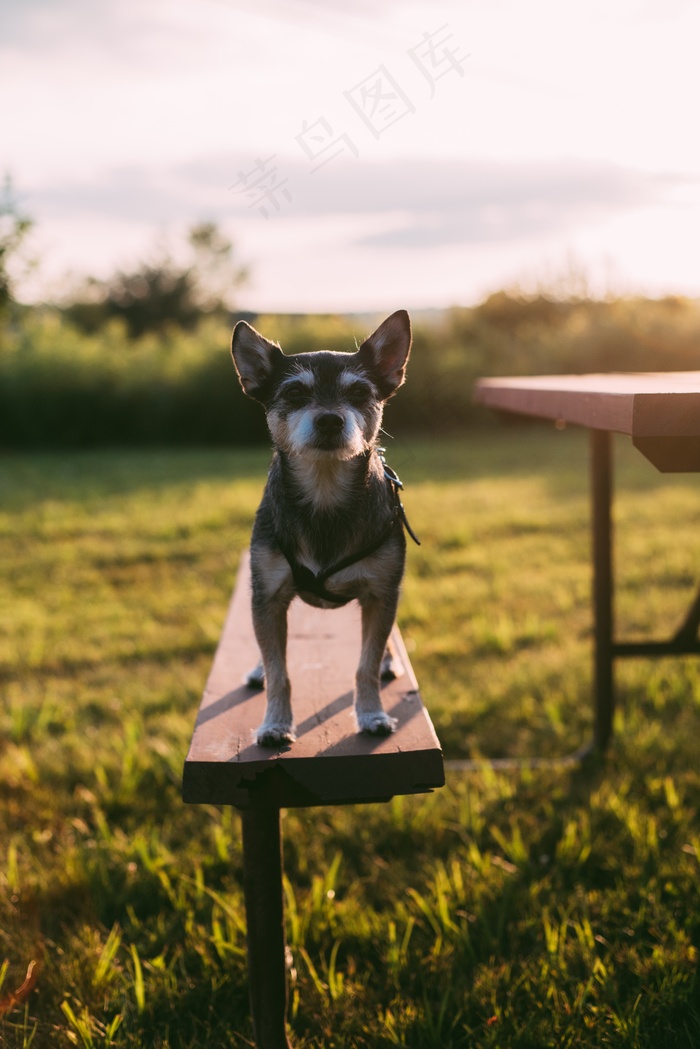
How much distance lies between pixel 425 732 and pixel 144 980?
126cm

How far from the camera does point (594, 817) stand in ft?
10.8

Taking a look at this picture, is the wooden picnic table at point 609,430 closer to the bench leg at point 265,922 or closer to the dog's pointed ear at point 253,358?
the dog's pointed ear at point 253,358

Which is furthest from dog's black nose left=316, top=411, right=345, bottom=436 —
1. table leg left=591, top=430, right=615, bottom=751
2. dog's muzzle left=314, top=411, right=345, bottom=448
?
table leg left=591, top=430, right=615, bottom=751

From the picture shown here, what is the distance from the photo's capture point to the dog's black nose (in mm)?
1723

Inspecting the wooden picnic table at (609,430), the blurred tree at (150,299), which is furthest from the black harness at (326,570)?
the blurred tree at (150,299)

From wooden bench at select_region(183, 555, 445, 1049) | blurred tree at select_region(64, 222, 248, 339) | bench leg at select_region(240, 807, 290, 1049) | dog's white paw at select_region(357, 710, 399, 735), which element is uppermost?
blurred tree at select_region(64, 222, 248, 339)

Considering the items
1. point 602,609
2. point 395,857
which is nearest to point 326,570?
point 395,857

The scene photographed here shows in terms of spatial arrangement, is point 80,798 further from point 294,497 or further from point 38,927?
point 294,497

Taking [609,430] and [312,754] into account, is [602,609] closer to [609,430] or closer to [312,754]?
[609,430]

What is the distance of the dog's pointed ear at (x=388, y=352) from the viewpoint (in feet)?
5.86

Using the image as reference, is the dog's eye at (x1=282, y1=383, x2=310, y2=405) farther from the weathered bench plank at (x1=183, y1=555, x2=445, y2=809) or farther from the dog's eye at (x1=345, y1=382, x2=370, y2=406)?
the weathered bench plank at (x1=183, y1=555, x2=445, y2=809)

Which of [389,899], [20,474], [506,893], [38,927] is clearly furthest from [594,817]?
[20,474]

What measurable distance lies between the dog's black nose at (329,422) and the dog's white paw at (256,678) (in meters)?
0.82

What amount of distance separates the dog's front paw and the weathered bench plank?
0.02m
